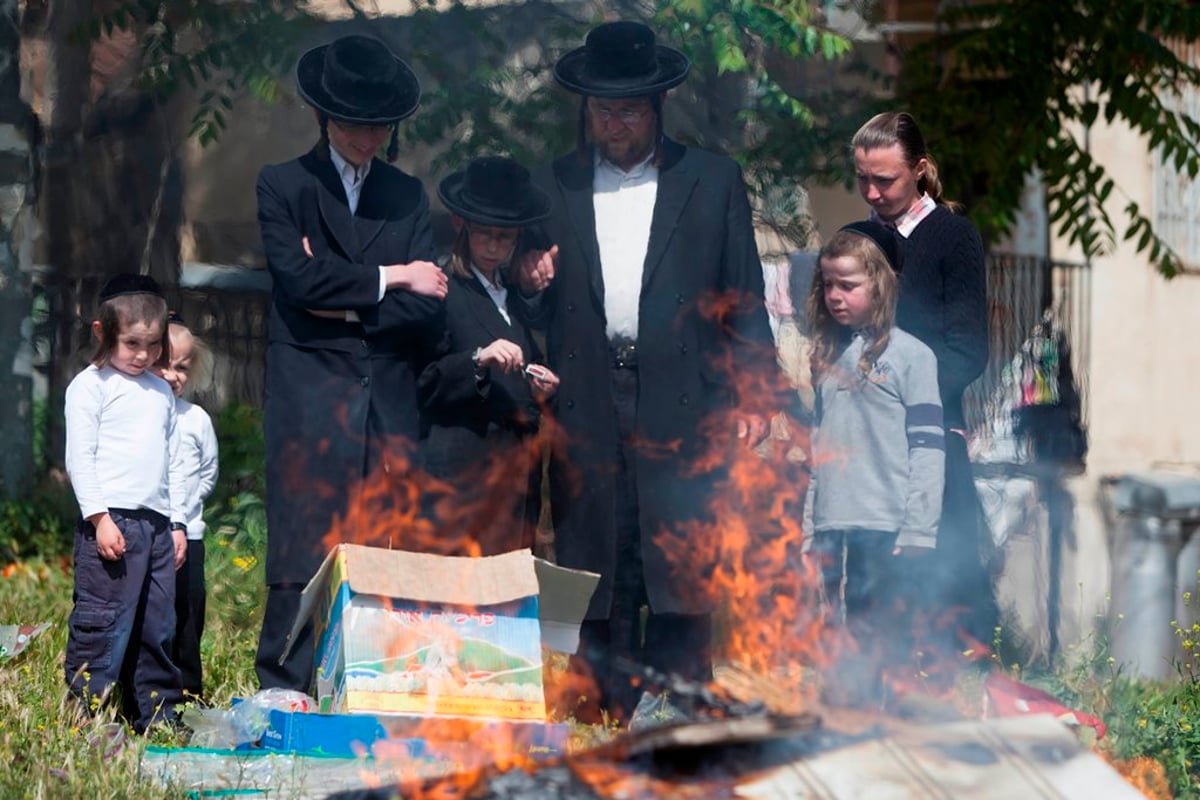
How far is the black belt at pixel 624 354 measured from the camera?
6.05 metres

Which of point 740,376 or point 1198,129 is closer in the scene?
point 740,376

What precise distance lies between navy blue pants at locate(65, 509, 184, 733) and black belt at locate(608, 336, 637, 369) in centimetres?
168

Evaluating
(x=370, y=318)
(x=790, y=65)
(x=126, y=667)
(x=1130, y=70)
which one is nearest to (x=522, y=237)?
(x=370, y=318)

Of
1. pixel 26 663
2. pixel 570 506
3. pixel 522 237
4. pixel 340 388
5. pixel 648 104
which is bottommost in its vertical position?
pixel 26 663

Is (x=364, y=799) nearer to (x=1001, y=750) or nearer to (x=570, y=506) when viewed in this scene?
(x=1001, y=750)

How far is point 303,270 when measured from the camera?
5914 millimetres

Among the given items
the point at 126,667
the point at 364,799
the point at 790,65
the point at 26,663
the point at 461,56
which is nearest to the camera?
the point at 364,799

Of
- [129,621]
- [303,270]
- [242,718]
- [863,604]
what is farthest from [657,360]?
[129,621]

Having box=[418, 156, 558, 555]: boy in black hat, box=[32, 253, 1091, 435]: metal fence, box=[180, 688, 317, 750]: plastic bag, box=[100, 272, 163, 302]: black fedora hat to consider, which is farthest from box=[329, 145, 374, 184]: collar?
box=[32, 253, 1091, 435]: metal fence

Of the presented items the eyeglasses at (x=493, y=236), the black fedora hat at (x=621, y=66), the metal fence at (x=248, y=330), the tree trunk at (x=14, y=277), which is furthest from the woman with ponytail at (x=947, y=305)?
the tree trunk at (x=14, y=277)

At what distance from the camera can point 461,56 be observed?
30.9 ft

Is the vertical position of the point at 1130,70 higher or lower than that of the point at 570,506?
higher

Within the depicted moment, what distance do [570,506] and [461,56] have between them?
4.06 meters

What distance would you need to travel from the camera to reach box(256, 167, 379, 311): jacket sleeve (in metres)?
5.91
